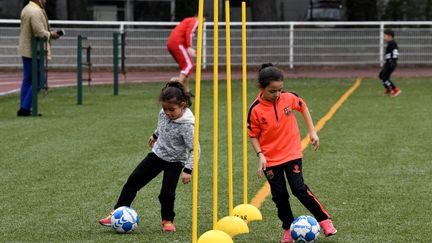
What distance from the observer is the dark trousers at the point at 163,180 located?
304 inches

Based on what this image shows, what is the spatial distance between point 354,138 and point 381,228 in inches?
243

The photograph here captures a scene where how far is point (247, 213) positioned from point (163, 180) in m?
0.70

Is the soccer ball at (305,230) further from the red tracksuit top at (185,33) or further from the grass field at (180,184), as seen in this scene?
the red tracksuit top at (185,33)

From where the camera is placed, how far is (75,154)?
1212 cm

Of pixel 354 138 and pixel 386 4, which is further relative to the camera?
pixel 386 4

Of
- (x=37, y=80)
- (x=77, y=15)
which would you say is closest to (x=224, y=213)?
(x=37, y=80)

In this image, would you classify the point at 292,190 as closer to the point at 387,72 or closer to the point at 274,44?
the point at 387,72

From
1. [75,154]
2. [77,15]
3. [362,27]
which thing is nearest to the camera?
[75,154]

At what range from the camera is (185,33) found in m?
20.9

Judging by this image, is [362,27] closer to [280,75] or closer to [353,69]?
[353,69]

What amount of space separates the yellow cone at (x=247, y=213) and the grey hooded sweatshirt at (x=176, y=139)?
554mm

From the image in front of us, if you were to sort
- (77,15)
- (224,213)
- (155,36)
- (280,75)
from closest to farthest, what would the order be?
1. (280,75)
2. (224,213)
3. (155,36)
4. (77,15)

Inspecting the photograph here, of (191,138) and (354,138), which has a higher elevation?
(191,138)

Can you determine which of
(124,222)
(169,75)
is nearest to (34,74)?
(124,222)
